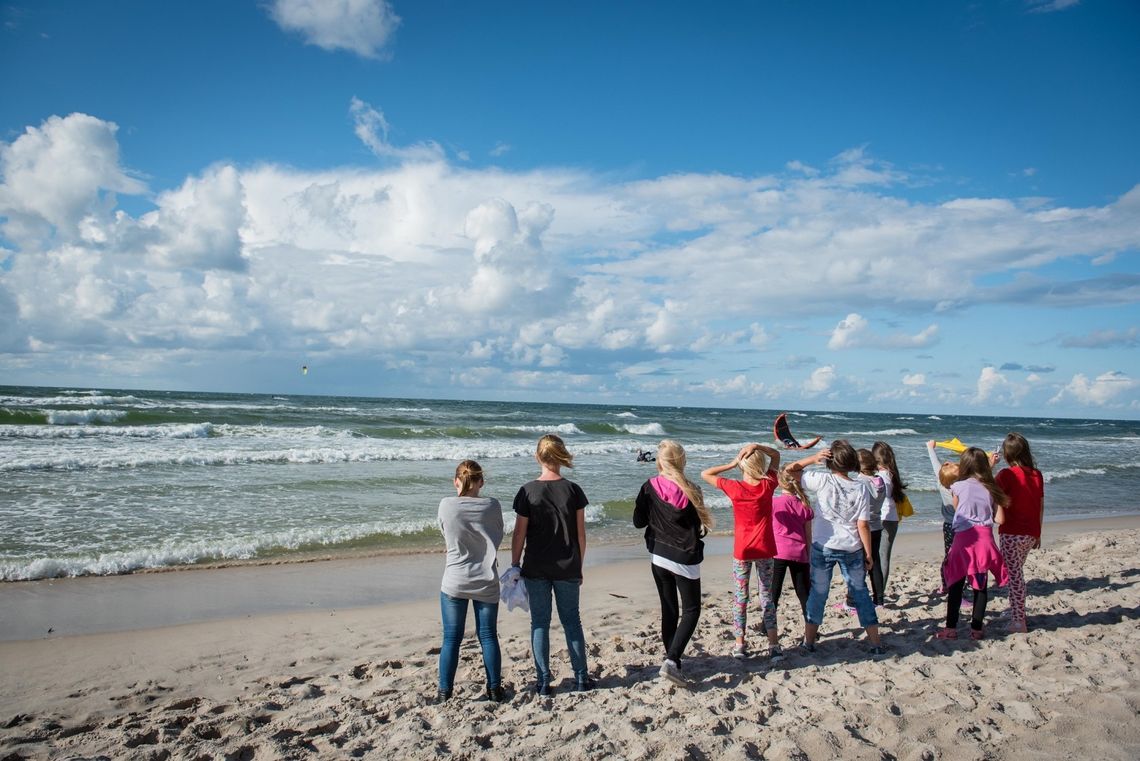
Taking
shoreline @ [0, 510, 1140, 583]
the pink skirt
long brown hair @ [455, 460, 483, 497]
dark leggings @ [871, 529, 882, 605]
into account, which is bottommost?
shoreline @ [0, 510, 1140, 583]

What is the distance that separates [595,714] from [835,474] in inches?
100

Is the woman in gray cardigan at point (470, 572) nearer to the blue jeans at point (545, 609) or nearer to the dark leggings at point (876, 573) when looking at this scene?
the blue jeans at point (545, 609)

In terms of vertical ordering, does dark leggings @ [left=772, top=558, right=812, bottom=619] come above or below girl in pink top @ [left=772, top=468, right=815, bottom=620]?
below

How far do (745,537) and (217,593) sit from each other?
5783 millimetres

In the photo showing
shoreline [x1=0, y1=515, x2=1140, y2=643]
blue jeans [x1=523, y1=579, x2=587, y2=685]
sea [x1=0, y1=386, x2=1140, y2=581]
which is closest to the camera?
blue jeans [x1=523, y1=579, x2=587, y2=685]

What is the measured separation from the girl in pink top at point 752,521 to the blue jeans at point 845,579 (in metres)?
0.34

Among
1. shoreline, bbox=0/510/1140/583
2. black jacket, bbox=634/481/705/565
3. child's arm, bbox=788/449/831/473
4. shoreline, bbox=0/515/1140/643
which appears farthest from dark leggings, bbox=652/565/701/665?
shoreline, bbox=0/510/1140/583

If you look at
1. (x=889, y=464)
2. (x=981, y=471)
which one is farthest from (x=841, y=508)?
(x=889, y=464)

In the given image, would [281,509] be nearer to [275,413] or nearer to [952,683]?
[952,683]

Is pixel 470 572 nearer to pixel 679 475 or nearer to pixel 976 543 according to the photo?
pixel 679 475

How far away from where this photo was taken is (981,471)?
5344mm

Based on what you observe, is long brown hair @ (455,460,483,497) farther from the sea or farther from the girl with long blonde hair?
the sea

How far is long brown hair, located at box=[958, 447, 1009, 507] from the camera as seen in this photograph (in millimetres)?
5219

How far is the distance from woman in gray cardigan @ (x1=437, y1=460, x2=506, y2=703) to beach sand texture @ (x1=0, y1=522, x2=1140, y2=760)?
0.83ft
